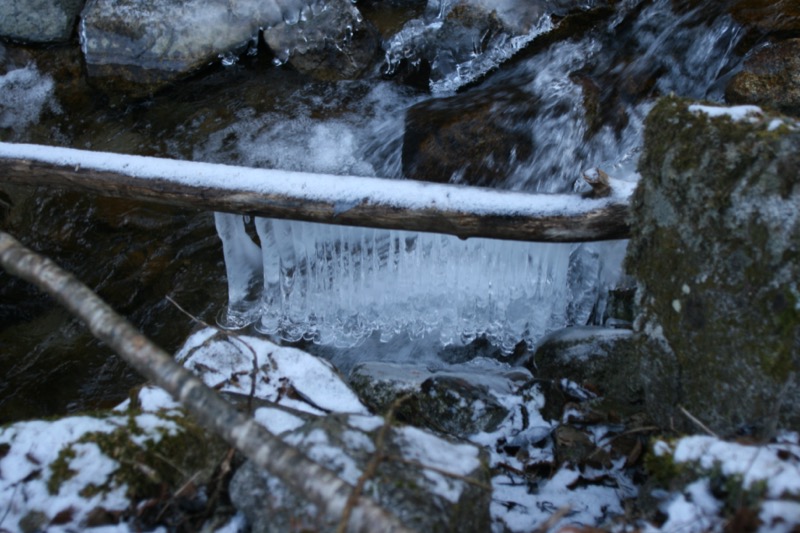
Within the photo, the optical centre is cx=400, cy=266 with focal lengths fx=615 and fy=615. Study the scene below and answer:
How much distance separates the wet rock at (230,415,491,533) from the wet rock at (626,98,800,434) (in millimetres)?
897

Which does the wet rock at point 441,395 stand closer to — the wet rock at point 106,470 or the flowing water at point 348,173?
the flowing water at point 348,173

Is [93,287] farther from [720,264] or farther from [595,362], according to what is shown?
[720,264]

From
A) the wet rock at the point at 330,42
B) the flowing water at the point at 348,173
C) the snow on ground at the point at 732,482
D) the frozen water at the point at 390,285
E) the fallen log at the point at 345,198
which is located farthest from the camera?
the wet rock at the point at 330,42

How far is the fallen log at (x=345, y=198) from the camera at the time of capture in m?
2.82

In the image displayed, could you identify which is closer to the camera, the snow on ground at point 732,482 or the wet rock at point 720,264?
the snow on ground at point 732,482

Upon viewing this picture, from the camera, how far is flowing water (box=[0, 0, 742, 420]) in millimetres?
3801

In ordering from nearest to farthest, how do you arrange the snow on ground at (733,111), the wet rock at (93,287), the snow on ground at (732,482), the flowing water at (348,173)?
the snow on ground at (732,482) < the snow on ground at (733,111) < the flowing water at (348,173) < the wet rock at (93,287)

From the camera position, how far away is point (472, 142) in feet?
15.4

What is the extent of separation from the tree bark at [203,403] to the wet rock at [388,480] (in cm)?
16

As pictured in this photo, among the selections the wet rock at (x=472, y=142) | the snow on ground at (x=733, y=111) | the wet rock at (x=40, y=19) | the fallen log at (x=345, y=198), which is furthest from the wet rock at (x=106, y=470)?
the wet rock at (x=40, y=19)

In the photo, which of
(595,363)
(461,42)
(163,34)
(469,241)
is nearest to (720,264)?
(595,363)

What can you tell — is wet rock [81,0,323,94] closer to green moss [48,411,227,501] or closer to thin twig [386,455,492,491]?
green moss [48,411,227,501]

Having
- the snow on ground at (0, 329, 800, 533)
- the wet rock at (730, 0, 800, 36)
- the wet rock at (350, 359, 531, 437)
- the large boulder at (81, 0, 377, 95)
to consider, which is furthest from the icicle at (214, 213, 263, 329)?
the wet rock at (730, 0, 800, 36)

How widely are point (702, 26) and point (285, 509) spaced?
4.94 metres
